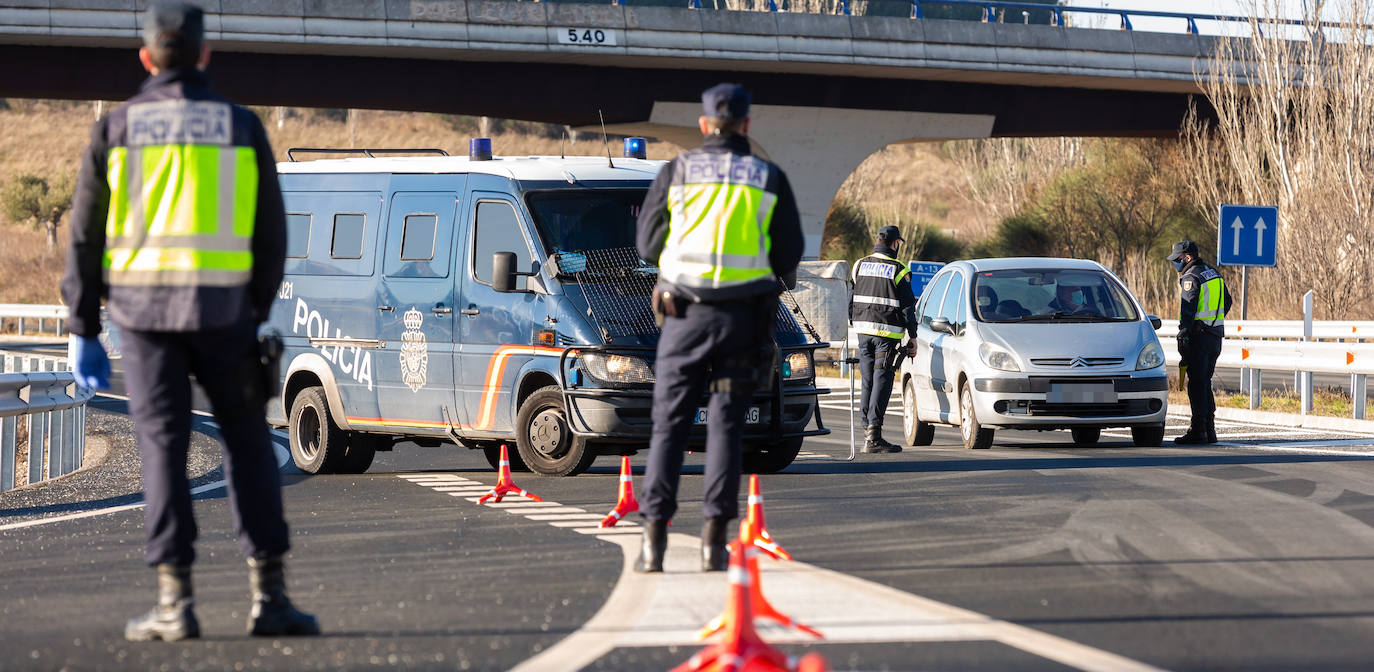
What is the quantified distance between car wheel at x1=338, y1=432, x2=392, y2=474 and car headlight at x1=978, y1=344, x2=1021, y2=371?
4.76m

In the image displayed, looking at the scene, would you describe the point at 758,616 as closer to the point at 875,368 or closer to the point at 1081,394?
the point at 1081,394

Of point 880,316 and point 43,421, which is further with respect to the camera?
point 880,316

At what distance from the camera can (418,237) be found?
40.6 ft

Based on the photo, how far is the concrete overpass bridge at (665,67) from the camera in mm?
34062

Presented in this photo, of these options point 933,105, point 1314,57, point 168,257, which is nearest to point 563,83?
point 933,105

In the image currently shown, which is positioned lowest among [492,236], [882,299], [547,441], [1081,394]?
[547,441]

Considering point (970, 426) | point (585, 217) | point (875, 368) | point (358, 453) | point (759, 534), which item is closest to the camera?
point (759, 534)

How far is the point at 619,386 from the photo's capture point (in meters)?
11.3

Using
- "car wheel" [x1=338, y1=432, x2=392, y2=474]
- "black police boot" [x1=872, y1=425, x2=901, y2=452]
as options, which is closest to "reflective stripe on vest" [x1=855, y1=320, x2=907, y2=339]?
"black police boot" [x1=872, y1=425, x2=901, y2=452]

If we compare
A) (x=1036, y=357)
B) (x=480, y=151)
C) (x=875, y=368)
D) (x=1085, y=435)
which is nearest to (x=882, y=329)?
(x=875, y=368)

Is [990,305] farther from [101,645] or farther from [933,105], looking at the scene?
[933,105]

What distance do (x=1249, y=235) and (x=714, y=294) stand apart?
17.1 m

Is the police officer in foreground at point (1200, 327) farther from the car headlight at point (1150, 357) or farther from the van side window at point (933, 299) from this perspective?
the van side window at point (933, 299)

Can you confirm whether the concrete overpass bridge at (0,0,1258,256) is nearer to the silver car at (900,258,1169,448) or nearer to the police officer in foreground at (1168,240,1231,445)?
the silver car at (900,258,1169,448)
